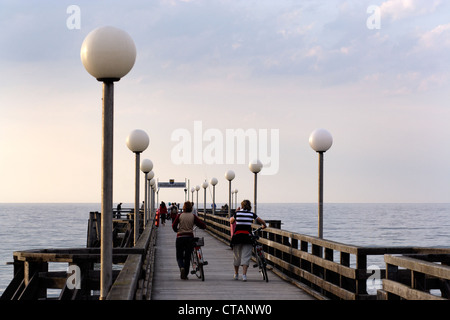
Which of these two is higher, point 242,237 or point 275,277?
point 242,237

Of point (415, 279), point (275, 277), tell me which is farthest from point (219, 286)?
point (415, 279)

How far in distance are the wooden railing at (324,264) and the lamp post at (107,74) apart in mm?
3625

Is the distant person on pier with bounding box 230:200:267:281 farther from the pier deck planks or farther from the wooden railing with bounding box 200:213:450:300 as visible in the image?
the wooden railing with bounding box 200:213:450:300

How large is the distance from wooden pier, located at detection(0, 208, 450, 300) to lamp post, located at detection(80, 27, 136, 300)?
0.38 m

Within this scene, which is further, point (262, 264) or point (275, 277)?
point (275, 277)

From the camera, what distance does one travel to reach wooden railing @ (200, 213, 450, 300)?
920cm

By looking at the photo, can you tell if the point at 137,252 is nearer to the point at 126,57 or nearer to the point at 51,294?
the point at 126,57

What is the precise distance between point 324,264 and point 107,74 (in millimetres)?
5197

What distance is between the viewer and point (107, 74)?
7.42 meters

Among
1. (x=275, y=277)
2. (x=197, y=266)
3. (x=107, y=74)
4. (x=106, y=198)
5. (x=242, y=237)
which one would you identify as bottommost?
(x=275, y=277)

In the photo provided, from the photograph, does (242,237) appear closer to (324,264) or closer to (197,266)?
(197,266)
